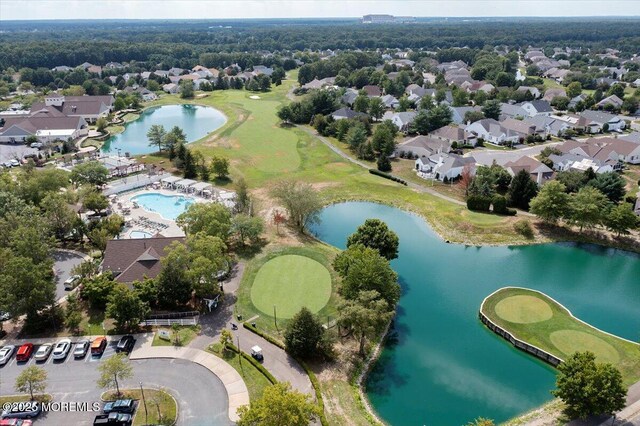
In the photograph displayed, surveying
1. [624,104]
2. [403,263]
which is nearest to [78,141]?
[403,263]

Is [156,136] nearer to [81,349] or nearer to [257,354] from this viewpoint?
[81,349]

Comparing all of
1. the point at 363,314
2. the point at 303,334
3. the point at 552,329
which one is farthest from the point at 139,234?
the point at 552,329

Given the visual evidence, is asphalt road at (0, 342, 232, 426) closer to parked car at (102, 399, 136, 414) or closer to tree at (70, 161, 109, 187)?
parked car at (102, 399, 136, 414)

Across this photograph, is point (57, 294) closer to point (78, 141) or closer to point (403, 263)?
point (403, 263)

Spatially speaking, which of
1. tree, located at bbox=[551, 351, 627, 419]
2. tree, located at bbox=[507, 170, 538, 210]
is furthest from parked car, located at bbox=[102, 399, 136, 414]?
tree, located at bbox=[507, 170, 538, 210]

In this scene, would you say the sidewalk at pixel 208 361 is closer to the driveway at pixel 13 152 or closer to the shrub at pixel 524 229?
the shrub at pixel 524 229

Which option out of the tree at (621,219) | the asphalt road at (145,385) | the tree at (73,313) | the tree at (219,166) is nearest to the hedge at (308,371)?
the asphalt road at (145,385)

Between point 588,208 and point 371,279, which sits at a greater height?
point 588,208
